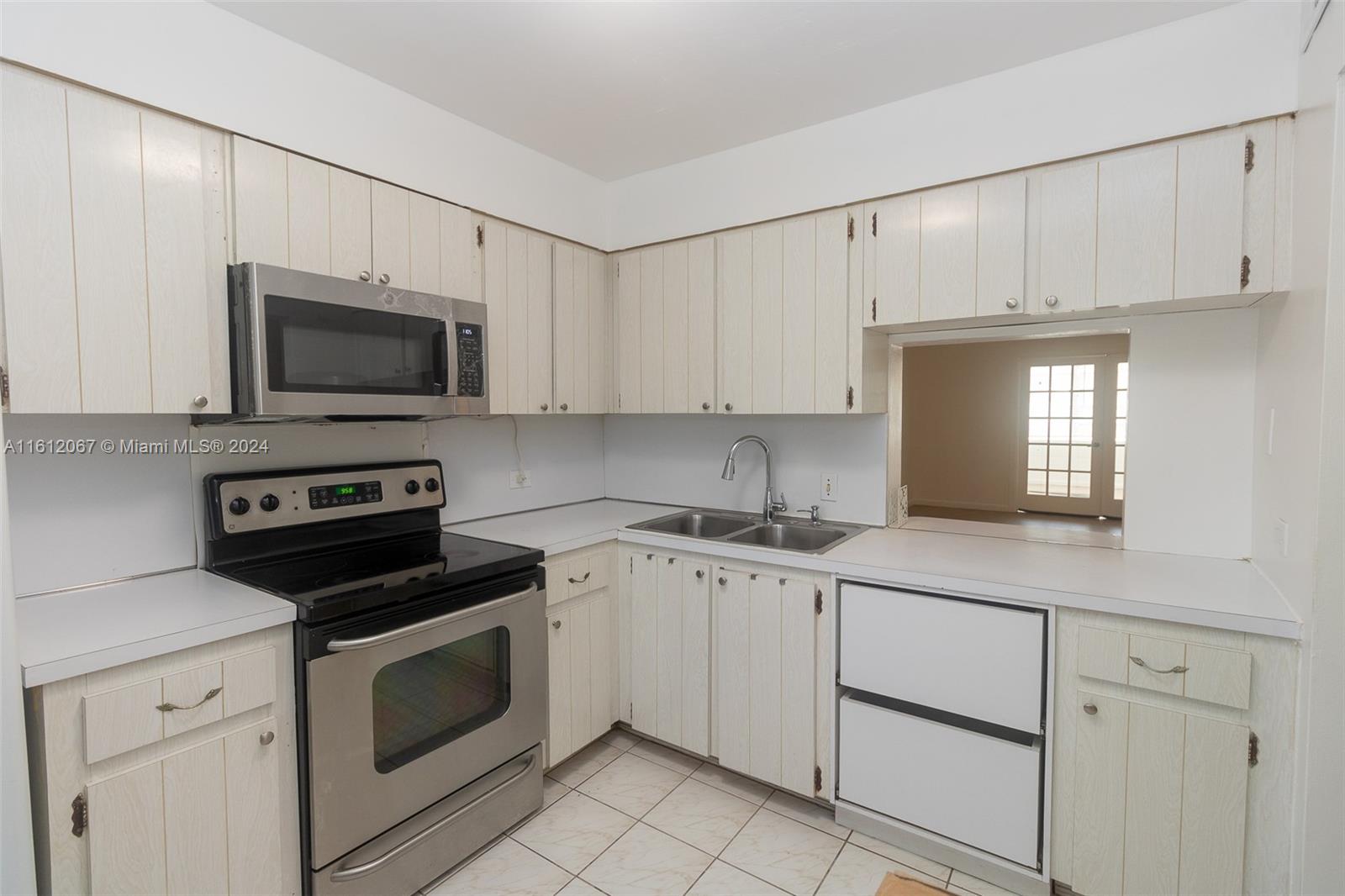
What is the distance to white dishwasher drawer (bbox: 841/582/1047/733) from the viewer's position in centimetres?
172

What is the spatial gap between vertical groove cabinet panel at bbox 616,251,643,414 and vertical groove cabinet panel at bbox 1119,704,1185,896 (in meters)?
2.10

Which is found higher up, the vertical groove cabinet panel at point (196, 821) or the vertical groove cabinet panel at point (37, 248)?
the vertical groove cabinet panel at point (37, 248)

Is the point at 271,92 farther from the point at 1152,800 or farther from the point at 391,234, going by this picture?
the point at 1152,800

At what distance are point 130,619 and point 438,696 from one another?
77cm

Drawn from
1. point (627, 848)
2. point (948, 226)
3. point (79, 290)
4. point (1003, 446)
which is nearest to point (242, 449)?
point (79, 290)

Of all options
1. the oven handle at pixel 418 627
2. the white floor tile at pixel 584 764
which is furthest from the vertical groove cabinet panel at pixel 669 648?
the oven handle at pixel 418 627

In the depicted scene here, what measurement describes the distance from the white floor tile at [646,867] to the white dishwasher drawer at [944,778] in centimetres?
55

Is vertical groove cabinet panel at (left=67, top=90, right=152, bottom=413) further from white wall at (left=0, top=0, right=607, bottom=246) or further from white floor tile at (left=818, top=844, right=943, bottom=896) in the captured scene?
white floor tile at (left=818, top=844, right=943, bottom=896)

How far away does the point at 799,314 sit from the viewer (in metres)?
2.43

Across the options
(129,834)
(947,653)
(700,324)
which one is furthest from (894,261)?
(129,834)

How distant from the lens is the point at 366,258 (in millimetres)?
1998

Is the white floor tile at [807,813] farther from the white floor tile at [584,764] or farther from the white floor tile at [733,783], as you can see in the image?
the white floor tile at [584,764]

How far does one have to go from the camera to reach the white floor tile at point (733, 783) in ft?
7.43

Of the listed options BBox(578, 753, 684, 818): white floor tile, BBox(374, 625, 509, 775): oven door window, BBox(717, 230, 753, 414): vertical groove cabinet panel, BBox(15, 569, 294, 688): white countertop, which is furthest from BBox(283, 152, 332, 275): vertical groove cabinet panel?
BBox(578, 753, 684, 818): white floor tile
